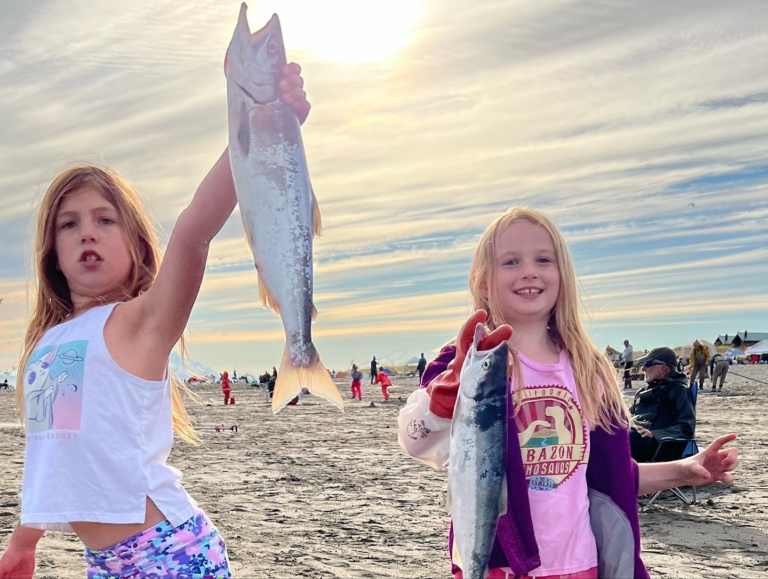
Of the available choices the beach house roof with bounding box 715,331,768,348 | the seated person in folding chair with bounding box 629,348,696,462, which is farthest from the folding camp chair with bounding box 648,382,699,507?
the beach house roof with bounding box 715,331,768,348

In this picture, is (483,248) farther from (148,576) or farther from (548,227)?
(148,576)

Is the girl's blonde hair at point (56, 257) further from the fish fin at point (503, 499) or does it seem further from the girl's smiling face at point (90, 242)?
the fish fin at point (503, 499)

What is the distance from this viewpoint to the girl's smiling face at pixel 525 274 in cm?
325

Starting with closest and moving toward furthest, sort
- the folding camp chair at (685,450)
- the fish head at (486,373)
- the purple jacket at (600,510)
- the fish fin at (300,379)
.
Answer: the fish fin at (300,379) → the fish head at (486,373) → the purple jacket at (600,510) → the folding camp chair at (685,450)

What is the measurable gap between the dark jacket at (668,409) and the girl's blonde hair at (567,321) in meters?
5.98

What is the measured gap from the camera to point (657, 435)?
874 centimetres

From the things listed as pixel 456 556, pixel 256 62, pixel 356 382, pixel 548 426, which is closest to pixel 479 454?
pixel 456 556

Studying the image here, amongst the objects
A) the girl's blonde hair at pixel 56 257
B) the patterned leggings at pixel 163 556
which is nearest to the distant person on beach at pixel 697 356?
the girl's blonde hair at pixel 56 257

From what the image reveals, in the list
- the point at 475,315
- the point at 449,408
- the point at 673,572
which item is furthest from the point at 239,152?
the point at 673,572

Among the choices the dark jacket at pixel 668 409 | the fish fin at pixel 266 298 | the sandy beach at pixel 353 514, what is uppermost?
the fish fin at pixel 266 298

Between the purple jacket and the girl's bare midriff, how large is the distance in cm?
124

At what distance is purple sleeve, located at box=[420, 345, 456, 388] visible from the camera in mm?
3234

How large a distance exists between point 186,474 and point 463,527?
1015cm

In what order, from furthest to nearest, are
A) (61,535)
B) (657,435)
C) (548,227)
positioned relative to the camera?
(657,435) → (61,535) → (548,227)
